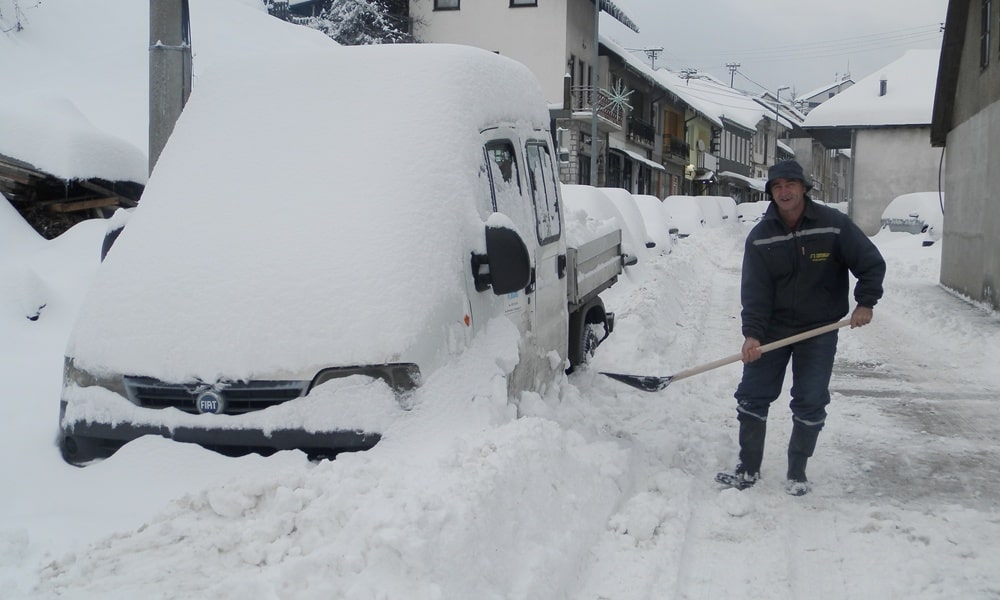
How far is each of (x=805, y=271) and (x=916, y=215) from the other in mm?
23335

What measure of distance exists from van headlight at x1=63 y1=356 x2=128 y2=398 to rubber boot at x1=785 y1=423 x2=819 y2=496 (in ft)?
11.1

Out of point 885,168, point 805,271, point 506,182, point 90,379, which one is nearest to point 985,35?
point 805,271

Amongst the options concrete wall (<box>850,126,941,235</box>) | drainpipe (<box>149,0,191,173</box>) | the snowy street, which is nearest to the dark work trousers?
the snowy street

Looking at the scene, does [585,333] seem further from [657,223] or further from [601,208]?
[657,223]

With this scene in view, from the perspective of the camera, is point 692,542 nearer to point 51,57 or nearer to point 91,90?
point 91,90

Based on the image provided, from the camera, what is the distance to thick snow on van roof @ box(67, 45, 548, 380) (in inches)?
153

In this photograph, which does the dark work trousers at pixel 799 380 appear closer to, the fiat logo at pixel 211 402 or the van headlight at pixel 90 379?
the fiat logo at pixel 211 402

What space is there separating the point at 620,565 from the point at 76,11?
65.4 ft

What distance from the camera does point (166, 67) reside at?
713 cm

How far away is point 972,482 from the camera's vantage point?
5211mm

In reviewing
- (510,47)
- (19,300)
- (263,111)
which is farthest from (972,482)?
(510,47)

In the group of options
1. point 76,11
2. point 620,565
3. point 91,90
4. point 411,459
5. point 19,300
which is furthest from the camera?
point 76,11

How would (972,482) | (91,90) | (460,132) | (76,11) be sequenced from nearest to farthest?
(460,132) → (972,482) → (91,90) → (76,11)

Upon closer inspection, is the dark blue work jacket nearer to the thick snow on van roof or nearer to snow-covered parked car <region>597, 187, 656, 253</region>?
the thick snow on van roof
